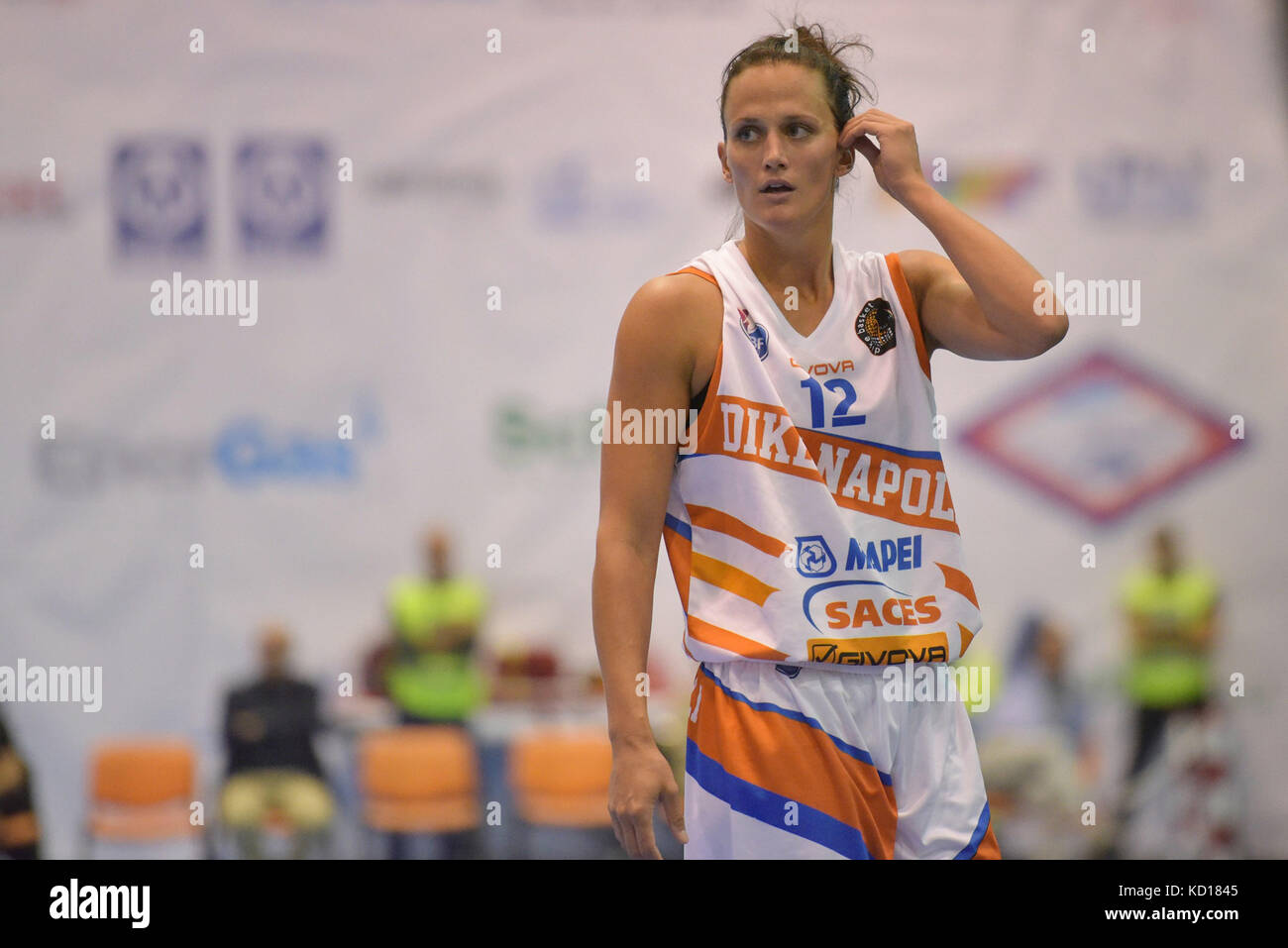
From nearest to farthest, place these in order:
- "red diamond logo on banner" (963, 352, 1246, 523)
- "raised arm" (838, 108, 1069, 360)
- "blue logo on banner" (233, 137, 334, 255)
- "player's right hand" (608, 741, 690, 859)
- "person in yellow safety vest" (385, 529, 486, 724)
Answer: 1. "player's right hand" (608, 741, 690, 859)
2. "raised arm" (838, 108, 1069, 360)
3. "person in yellow safety vest" (385, 529, 486, 724)
4. "blue logo on banner" (233, 137, 334, 255)
5. "red diamond logo on banner" (963, 352, 1246, 523)

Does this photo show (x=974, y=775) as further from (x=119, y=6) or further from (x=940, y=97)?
(x=119, y=6)

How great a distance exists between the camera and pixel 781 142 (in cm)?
217

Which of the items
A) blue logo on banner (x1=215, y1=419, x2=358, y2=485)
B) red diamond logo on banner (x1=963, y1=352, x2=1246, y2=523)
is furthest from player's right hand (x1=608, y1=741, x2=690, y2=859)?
red diamond logo on banner (x1=963, y1=352, x2=1246, y2=523)

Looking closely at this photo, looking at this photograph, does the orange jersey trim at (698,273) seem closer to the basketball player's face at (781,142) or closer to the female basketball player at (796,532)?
the female basketball player at (796,532)

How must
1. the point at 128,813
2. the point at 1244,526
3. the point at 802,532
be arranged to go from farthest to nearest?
the point at 1244,526 < the point at 128,813 < the point at 802,532

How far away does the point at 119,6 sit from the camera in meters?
6.10

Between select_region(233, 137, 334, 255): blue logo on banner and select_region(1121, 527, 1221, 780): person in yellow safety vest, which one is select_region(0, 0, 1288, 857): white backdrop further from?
select_region(1121, 527, 1221, 780): person in yellow safety vest

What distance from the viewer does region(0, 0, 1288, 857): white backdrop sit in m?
6.06

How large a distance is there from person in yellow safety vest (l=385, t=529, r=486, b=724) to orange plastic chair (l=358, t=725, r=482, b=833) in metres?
0.15

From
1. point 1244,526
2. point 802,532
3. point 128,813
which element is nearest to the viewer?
point 802,532

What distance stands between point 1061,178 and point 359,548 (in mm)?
3848

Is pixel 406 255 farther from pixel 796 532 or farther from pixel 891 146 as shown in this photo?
Answer: pixel 796 532
